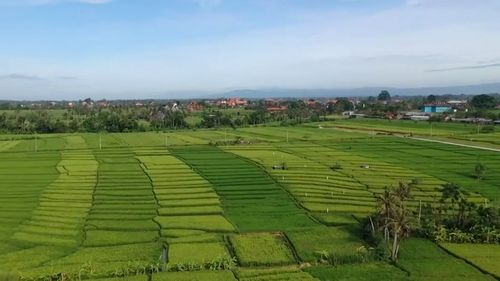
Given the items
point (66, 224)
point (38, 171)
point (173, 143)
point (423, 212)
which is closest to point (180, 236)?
point (66, 224)

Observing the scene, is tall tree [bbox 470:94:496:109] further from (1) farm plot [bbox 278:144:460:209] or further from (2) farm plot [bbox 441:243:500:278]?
→ (2) farm plot [bbox 441:243:500:278]

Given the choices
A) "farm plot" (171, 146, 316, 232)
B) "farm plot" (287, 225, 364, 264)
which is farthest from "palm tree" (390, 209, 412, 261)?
"farm plot" (171, 146, 316, 232)

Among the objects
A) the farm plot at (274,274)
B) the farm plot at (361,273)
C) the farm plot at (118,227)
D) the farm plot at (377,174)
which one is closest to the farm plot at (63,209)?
the farm plot at (118,227)

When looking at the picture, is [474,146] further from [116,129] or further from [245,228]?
[116,129]

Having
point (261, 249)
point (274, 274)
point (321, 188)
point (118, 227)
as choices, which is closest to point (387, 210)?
point (261, 249)

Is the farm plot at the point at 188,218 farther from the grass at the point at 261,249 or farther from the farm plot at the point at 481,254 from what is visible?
the farm plot at the point at 481,254
